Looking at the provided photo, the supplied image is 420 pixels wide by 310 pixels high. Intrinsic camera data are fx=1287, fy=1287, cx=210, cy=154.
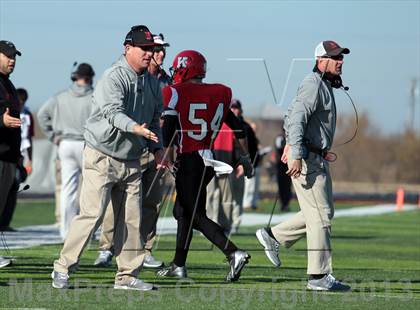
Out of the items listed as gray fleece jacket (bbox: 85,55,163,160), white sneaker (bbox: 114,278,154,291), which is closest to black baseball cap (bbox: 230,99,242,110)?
gray fleece jacket (bbox: 85,55,163,160)

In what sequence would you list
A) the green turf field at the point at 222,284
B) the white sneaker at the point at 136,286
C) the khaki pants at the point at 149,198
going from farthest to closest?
the khaki pants at the point at 149,198 < the white sneaker at the point at 136,286 < the green turf field at the point at 222,284

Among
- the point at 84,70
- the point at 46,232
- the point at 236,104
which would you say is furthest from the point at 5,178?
the point at 236,104

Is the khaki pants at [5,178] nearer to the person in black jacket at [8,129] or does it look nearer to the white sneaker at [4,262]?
the person in black jacket at [8,129]

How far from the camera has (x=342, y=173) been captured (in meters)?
66.3

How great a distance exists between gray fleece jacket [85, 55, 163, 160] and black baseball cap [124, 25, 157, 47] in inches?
7.6

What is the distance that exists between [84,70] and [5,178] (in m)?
4.73

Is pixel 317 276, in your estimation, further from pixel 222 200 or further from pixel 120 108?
pixel 222 200

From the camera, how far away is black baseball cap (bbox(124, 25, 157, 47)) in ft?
35.1

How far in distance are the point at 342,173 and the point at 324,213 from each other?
55.3 metres

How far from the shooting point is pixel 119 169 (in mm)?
10719

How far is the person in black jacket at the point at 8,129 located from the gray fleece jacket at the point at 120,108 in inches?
45.2

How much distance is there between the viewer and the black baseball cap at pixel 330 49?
37.3 ft

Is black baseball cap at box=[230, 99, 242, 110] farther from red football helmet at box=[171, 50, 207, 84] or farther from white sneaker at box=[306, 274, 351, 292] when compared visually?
white sneaker at box=[306, 274, 351, 292]

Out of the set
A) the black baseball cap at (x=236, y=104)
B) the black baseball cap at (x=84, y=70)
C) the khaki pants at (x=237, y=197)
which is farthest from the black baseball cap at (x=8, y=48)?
the khaki pants at (x=237, y=197)
